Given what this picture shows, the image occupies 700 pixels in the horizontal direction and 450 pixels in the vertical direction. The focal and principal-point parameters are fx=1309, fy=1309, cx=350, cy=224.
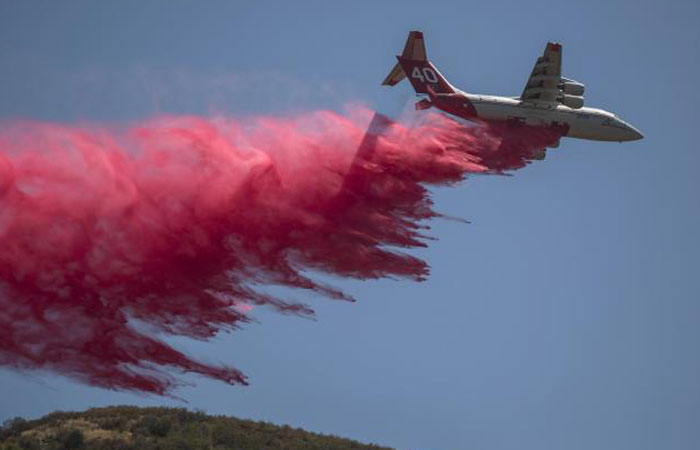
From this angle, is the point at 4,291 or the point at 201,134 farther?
the point at 201,134

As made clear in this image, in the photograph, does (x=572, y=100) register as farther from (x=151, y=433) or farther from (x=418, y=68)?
(x=151, y=433)

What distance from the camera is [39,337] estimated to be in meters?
35.2

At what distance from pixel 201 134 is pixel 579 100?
553 inches

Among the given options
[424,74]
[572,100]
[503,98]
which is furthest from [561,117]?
[424,74]

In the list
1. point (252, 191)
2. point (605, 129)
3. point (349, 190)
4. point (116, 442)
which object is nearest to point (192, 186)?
point (252, 191)

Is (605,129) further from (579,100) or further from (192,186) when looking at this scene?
(192,186)

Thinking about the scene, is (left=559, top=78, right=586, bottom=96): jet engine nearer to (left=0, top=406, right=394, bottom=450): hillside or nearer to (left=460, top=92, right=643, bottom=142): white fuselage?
(left=460, top=92, right=643, bottom=142): white fuselage

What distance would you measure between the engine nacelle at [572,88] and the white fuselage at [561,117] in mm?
612

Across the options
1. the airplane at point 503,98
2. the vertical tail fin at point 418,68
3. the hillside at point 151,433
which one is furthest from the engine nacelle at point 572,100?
the hillside at point 151,433

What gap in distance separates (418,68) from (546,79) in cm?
442

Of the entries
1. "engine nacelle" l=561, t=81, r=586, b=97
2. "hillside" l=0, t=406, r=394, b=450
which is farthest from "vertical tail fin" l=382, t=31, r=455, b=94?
"hillside" l=0, t=406, r=394, b=450

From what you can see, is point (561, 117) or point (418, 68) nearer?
point (418, 68)

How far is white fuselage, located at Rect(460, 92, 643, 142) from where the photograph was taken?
44875 millimetres

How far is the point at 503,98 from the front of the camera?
148 feet
